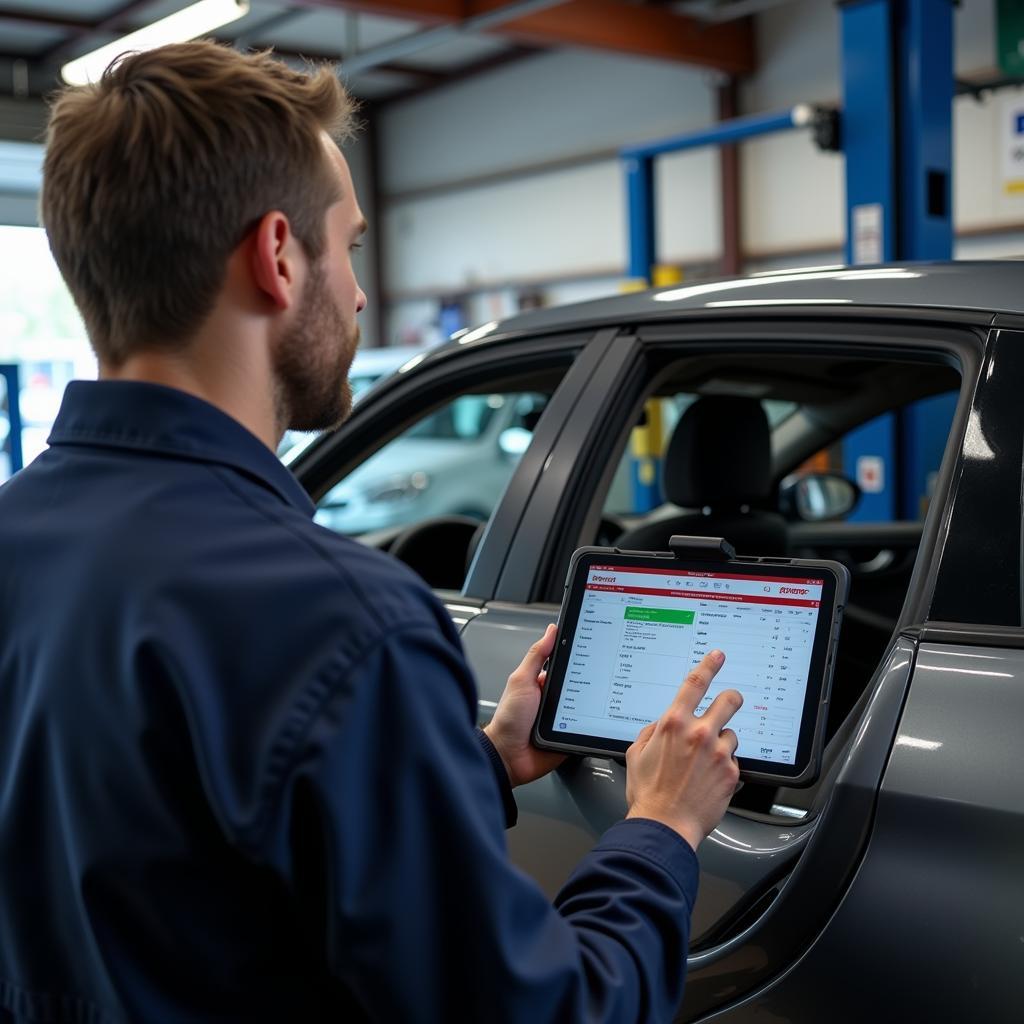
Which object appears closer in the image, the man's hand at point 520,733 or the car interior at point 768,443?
the man's hand at point 520,733

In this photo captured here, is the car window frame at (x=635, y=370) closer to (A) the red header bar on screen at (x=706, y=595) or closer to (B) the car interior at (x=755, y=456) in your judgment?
(B) the car interior at (x=755, y=456)

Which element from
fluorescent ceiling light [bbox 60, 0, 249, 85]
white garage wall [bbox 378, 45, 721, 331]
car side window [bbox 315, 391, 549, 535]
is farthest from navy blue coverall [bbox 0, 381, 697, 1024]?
white garage wall [bbox 378, 45, 721, 331]

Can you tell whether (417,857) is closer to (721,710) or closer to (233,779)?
(233,779)

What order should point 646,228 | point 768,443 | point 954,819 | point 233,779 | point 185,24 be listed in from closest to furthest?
point 233,779
point 954,819
point 768,443
point 646,228
point 185,24

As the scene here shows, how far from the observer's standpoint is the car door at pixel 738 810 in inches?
56.1

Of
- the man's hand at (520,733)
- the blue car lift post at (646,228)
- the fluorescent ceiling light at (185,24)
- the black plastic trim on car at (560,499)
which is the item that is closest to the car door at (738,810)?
the black plastic trim on car at (560,499)

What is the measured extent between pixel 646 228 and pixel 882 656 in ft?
17.4

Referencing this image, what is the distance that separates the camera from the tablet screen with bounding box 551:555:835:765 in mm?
1412

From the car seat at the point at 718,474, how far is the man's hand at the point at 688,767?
1.36m

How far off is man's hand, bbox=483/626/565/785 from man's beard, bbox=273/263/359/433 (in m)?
0.50

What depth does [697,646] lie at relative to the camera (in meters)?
1.50

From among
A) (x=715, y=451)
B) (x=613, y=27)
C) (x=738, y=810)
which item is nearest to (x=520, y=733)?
(x=738, y=810)

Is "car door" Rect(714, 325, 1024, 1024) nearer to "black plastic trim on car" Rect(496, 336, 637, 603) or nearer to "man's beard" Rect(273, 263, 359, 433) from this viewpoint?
"black plastic trim on car" Rect(496, 336, 637, 603)

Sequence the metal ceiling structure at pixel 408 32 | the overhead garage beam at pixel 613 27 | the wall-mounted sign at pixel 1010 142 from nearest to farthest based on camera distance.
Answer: the wall-mounted sign at pixel 1010 142, the overhead garage beam at pixel 613 27, the metal ceiling structure at pixel 408 32
